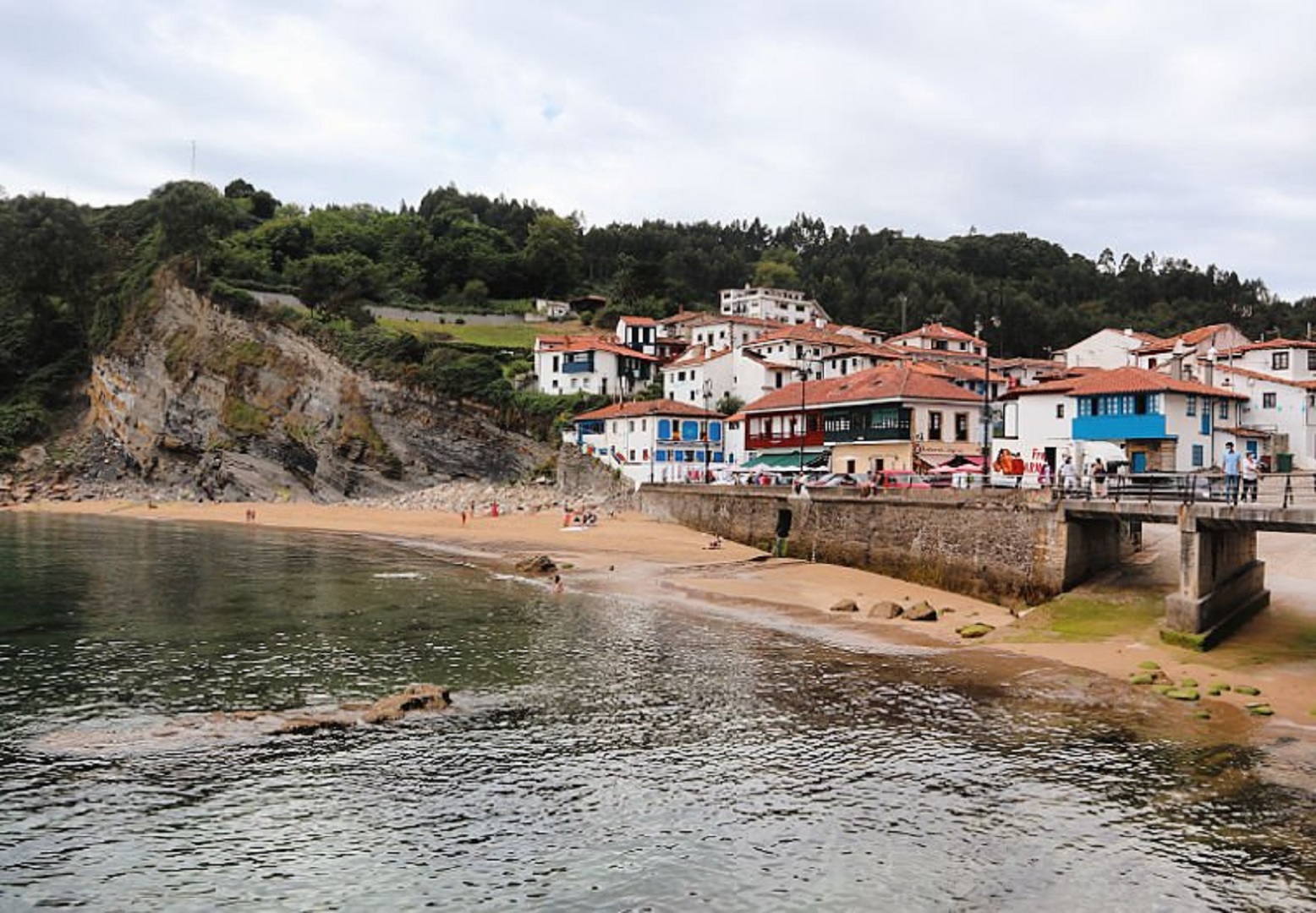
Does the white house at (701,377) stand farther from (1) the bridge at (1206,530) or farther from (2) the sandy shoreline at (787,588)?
(1) the bridge at (1206,530)

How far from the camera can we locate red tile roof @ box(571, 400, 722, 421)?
75.8 m

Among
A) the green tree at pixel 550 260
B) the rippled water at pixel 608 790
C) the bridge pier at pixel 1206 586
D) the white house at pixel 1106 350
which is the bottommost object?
the rippled water at pixel 608 790

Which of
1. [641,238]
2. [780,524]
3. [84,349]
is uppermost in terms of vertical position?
[641,238]

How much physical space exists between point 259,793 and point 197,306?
316 feet

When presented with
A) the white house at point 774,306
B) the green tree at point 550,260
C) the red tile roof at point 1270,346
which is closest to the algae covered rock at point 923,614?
the red tile roof at point 1270,346

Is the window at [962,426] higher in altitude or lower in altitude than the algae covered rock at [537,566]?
higher

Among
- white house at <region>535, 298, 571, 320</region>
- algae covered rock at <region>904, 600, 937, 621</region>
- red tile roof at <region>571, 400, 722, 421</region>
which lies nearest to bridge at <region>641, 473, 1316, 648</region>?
algae covered rock at <region>904, 600, 937, 621</region>

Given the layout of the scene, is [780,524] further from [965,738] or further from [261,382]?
[261,382]

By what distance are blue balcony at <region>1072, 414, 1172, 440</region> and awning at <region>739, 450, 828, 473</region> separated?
1745cm

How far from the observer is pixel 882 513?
1689 inches

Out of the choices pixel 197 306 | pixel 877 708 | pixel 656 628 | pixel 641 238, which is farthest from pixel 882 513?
pixel 641 238

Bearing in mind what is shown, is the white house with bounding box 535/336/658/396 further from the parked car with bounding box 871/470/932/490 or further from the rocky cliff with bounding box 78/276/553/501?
the parked car with bounding box 871/470/932/490

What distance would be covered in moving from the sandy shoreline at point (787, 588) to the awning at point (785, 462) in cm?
1052

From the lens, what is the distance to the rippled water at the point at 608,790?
1384cm
